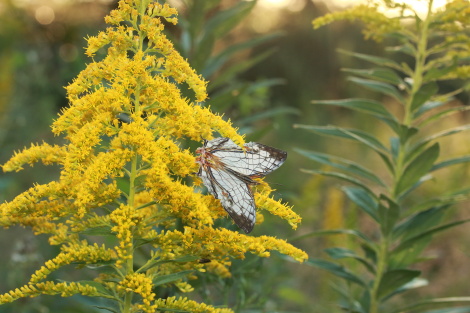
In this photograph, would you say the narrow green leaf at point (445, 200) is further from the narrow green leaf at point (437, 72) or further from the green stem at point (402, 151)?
the narrow green leaf at point (437, 72)

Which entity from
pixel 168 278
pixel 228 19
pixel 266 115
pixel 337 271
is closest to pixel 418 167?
pixel 337 271

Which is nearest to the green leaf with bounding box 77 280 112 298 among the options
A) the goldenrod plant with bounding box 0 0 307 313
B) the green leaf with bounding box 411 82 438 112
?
the goldenrod plant with bounding box 0 0 307 313

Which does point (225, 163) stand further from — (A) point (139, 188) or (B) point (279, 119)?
(B) point (279, 119)

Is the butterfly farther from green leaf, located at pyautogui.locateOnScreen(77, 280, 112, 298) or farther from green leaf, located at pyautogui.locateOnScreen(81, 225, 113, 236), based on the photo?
green leaf, located at pyautogui.locateOnScreen(77, 280, 112, 298)

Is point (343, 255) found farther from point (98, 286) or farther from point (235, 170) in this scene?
point (98, 286)

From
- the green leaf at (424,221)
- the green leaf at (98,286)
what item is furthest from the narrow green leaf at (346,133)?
the green leaf at (98,286)

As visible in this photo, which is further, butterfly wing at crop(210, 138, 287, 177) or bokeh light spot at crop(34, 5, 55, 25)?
bokeh light spot at crop(34, 5, 55, 25)

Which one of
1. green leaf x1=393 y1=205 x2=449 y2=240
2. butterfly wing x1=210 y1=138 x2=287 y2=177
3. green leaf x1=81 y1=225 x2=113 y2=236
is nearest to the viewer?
green leaf x1=81 y1=225 x2=113 y2=236
